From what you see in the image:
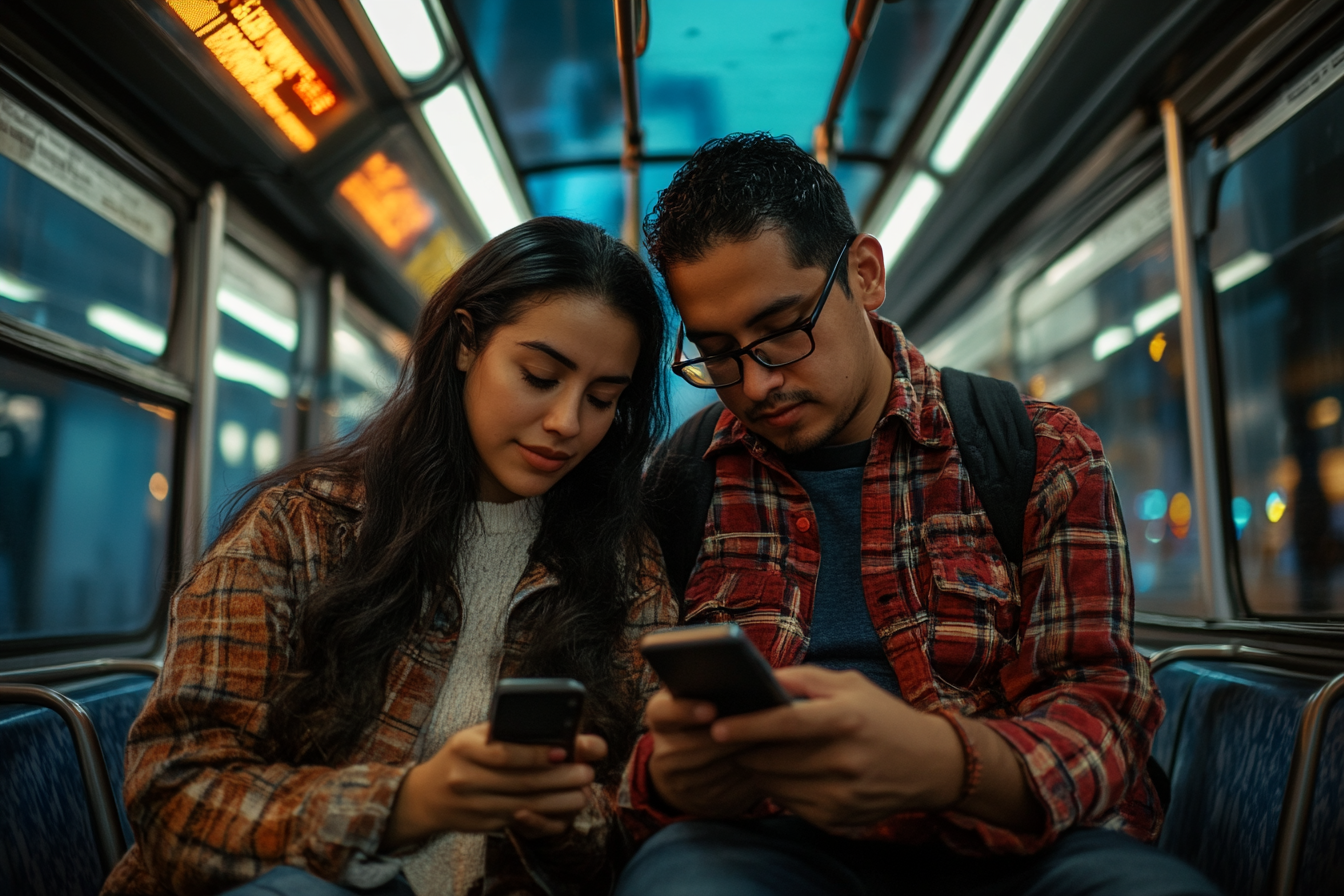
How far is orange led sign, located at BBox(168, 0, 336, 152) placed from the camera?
2500mm

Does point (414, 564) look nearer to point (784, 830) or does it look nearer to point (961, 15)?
point (784, 830)

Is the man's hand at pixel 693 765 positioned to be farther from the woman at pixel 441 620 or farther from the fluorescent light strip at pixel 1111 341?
the fluorescent light strip at pixel 1111 341

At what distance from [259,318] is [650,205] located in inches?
80.3

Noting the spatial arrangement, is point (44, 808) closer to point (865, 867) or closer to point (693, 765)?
point (693, 765)

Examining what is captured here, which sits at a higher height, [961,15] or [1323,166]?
[961,15]

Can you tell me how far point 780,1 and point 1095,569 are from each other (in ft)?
6.69

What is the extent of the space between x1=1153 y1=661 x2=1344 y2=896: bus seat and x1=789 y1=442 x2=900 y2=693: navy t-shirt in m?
0.87

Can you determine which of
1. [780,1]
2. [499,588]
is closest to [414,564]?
[499,588]

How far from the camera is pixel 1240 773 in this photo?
6.54ft

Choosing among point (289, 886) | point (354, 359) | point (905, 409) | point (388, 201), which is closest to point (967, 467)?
point (905, 409)

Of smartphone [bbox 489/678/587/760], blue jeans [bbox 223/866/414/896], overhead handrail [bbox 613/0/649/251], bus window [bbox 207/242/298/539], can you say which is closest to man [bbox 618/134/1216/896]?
smartphone [bbox 489/678/587/760]

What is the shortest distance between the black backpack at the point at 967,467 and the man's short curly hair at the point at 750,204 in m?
0.36

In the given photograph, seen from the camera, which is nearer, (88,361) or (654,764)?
(654,764)

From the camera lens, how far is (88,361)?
2.71m
